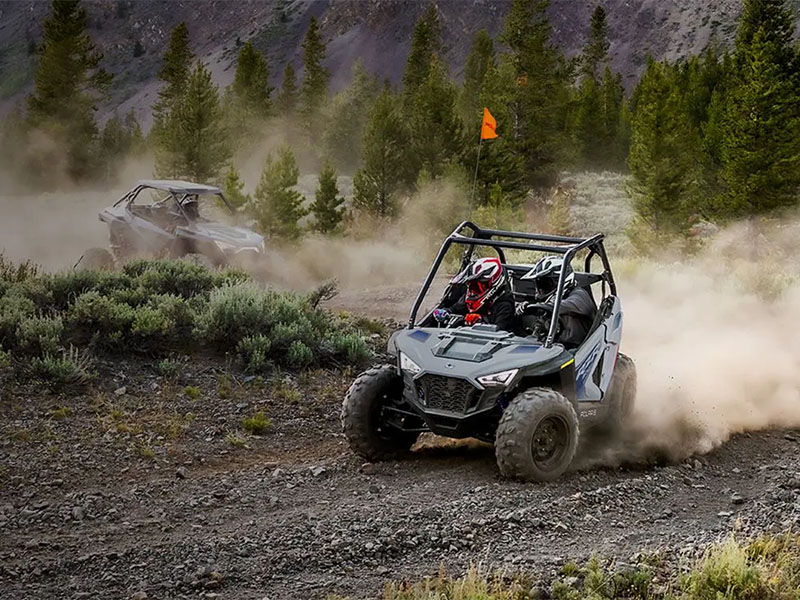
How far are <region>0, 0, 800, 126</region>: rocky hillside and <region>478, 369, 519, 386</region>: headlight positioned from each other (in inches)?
5033

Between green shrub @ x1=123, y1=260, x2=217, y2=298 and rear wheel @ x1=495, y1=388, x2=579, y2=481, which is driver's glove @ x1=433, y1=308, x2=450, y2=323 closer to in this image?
Result: rear wheel @ x1=495, y1=388, x2=579, y2=481

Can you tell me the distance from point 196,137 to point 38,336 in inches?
1440

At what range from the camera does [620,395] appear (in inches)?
380

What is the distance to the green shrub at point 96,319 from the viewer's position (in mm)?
11758

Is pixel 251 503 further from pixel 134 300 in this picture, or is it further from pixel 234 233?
pixel 234 233

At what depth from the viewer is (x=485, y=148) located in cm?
4091

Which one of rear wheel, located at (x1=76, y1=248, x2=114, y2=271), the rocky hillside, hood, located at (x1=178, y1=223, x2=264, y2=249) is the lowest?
rear wheel, located at (x1=76, y1=248, x2=114, y2=271)

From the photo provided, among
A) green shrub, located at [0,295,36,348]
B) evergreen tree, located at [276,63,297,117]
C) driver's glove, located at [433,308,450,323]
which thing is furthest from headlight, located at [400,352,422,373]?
evergreen tree, located at [276,63,297,117]

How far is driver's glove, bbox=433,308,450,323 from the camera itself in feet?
30.2

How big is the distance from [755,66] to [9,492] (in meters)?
32.2

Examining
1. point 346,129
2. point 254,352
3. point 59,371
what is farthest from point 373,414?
point 346,129

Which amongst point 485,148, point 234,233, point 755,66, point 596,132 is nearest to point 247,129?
point 596,132

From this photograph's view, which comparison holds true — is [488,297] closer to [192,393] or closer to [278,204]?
[192,393]

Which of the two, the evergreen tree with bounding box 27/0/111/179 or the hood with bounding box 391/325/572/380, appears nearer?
the hood with bounding box 391/325/572/380
